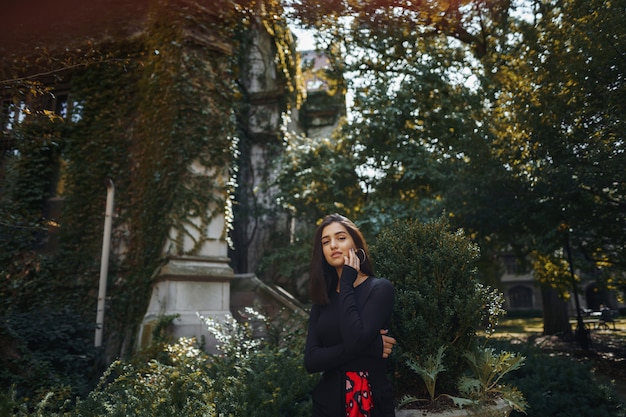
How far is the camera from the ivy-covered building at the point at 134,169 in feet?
26.5

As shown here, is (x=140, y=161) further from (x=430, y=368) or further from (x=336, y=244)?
(x=430, y=368)

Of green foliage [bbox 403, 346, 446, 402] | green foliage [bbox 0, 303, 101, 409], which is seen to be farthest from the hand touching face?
green foliage [bbox 0, 303, 101, 409]

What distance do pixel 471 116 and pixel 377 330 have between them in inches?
410

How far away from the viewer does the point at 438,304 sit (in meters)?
3.43

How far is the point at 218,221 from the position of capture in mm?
8547

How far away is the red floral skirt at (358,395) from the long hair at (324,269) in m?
0.51

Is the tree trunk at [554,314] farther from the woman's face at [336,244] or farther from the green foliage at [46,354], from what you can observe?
the woman's face at [336,244]

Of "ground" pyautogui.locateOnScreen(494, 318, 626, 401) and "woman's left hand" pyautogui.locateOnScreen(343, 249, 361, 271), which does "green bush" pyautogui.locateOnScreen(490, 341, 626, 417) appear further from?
"woman's left hand" pyautogui.locateOnScreen(343, 249, 361, 271)

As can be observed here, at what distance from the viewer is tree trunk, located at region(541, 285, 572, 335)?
51.5ft

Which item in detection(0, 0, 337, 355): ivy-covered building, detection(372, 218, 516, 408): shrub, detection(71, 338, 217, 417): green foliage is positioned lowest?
detection(71, 338, 217, 417): green foliage

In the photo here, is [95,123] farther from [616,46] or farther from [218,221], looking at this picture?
[616,46]

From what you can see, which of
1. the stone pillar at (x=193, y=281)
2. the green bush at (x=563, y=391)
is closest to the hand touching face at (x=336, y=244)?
the green bush at (x=563, y=391)

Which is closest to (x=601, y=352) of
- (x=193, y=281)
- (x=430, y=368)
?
(x=193, y=281)

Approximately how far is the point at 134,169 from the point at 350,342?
7791 millimetres
